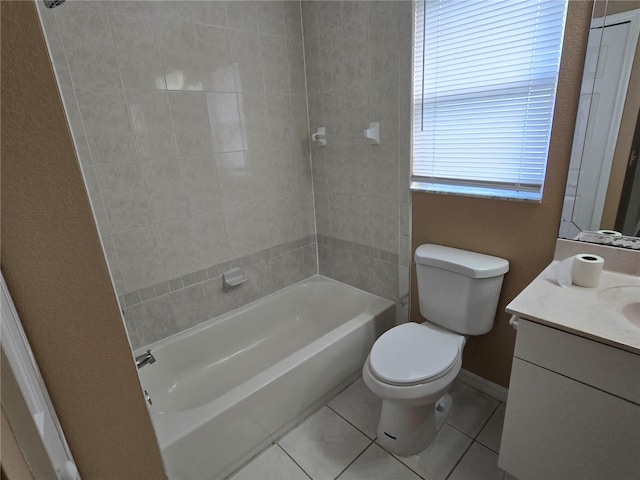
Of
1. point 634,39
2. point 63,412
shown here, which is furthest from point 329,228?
point 63,412

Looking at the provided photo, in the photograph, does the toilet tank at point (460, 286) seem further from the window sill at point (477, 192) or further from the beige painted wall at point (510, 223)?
the window sill at point (477, 192)

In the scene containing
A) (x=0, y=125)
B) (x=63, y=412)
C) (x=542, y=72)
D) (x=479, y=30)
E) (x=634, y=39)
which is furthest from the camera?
(x=479, y=30)

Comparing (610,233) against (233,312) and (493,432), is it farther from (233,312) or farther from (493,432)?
(233,312)

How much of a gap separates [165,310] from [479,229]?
5.68 ft

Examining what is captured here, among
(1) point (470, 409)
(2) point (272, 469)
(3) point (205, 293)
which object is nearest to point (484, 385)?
(1) point (470, 409)

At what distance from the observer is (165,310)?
189cm

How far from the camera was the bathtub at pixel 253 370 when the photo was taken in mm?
1381

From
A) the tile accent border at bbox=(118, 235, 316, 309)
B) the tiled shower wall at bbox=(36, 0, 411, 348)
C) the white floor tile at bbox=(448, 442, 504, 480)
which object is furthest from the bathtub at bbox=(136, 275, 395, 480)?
the white floor tile at bbox=(448, 442, 504, 480)

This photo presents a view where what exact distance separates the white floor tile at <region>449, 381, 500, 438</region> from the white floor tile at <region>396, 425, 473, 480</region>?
6 cm

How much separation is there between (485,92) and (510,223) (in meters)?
0.60

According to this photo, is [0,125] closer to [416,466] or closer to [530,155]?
[530,155]

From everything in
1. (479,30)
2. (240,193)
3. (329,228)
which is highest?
(479,30)

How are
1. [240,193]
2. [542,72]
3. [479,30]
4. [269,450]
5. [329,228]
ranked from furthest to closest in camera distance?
[329,228] < [240,193] < [269,450] < [479,30] < [542,72]

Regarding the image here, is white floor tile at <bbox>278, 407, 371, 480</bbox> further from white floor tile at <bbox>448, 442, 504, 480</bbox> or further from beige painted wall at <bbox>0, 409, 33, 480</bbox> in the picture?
beige painted wall at <bbox>0, 409, 33, 480</bbox>
